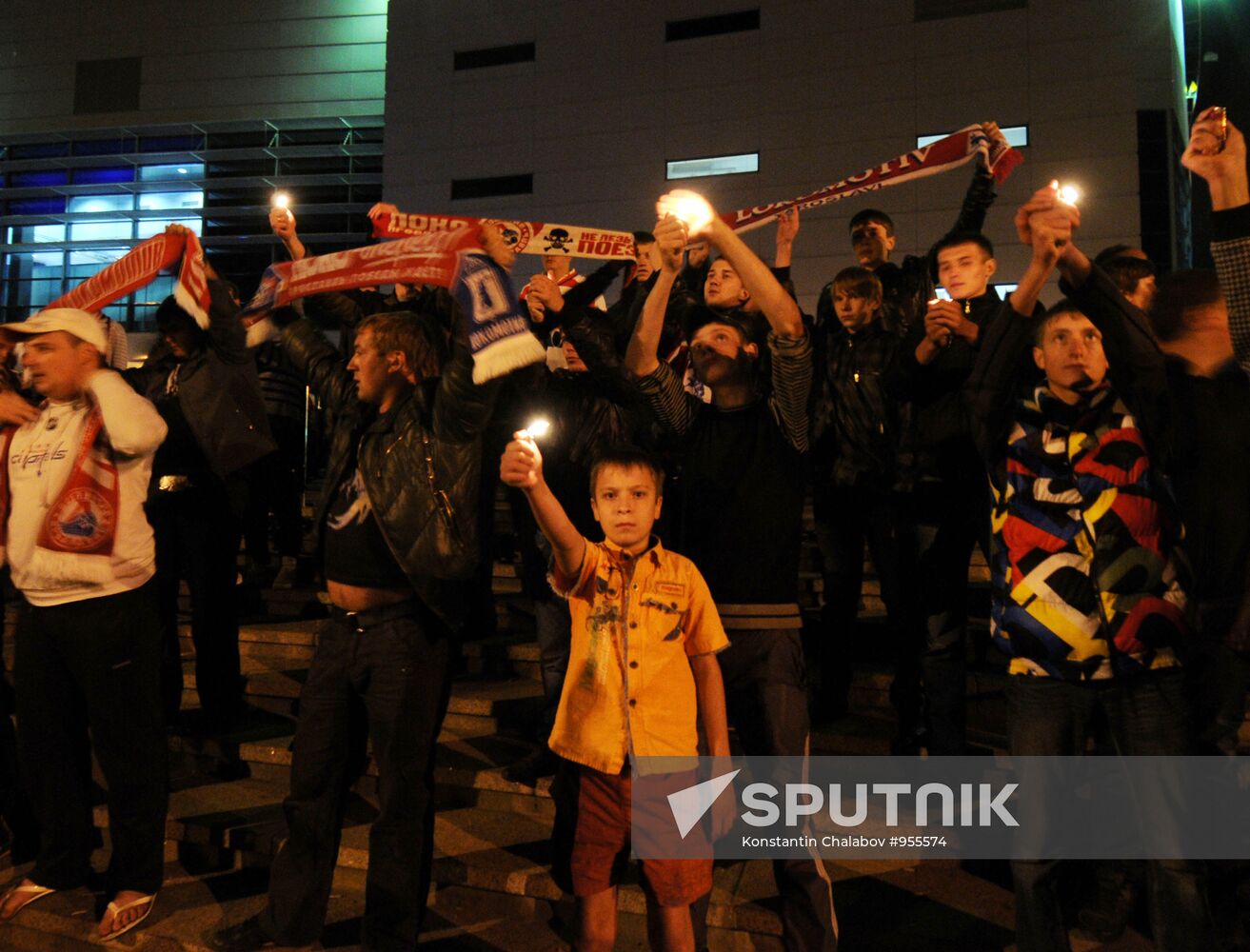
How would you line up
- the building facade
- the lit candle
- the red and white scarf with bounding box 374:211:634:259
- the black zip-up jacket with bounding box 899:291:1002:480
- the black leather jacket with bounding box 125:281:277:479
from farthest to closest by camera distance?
the building facade
the red and white scarf with bounding box 374:211:634:259
the black zip-up jacket with bounding box 899:291:1002:480
the black leather jacket with bounding box 125:281:277:479
the lit candle

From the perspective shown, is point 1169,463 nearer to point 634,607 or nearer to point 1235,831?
point 1235,831

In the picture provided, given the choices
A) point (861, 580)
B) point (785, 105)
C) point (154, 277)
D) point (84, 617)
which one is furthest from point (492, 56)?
point (84, 617)

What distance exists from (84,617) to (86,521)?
1.22ft

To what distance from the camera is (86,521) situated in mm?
3664

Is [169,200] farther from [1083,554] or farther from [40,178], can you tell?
[1083,554]

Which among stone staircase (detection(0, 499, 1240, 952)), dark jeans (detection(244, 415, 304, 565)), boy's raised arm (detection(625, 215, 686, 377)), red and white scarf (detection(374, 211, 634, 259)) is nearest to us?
boy's raised arm (detection(625, 215, 686, 377))

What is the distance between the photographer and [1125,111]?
1641 centimetres

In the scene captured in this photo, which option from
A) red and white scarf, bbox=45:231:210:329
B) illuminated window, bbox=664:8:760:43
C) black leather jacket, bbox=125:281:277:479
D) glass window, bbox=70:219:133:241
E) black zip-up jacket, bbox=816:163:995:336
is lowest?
black leather jacket, bbox=125:281:277:479

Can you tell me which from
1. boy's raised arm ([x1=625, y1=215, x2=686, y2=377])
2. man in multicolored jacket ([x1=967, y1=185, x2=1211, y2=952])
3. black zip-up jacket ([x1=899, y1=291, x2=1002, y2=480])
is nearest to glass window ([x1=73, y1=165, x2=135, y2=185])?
boy's raised arm ([x1=625, y1=215, x2=686, y2=377])

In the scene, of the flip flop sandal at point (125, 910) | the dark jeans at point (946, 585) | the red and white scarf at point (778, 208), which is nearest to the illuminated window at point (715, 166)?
the red and white scarf at point (778, 208)

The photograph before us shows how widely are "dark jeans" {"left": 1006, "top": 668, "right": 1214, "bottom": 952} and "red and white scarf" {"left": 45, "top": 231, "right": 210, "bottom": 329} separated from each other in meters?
3.27

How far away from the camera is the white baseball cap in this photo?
3748 millimetres

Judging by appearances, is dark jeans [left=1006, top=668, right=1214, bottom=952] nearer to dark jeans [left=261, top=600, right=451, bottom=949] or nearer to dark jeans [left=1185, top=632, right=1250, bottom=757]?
dark jeans [left=1185, top=632, right=1250, bottom=757]

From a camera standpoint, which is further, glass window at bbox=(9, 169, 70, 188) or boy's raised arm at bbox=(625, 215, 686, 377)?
glass window at bbox=(9, 169, 70, 188)
